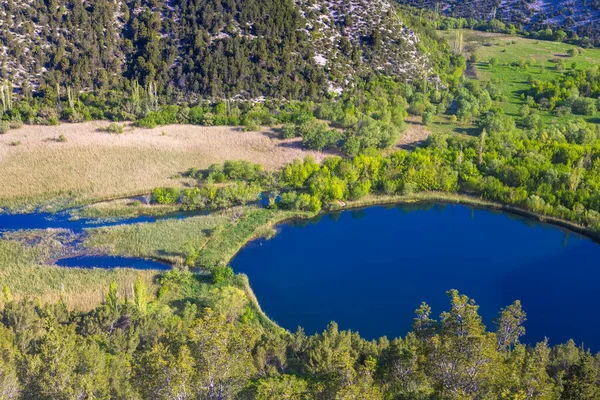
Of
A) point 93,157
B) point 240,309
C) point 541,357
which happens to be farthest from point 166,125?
point 541,357

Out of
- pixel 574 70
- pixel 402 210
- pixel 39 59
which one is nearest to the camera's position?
pixel 402 210

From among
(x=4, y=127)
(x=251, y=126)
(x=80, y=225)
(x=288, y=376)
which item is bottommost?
(x=80, y=225)

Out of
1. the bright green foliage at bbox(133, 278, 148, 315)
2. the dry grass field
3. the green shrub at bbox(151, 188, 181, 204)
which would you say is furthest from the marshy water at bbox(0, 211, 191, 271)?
the bright green foliage at bbox(133, 278, 148, 315)

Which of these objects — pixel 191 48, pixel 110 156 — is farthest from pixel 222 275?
pixel 191 48

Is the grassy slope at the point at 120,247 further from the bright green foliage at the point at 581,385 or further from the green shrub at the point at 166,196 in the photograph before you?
the bright green foliage at the point at 581,385

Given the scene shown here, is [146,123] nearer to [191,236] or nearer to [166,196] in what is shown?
[166,196]

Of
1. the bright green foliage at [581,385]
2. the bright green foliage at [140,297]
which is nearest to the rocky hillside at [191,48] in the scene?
the bright green foliage at [140,297]

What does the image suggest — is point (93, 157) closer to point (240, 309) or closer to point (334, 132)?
point (334, 132)
